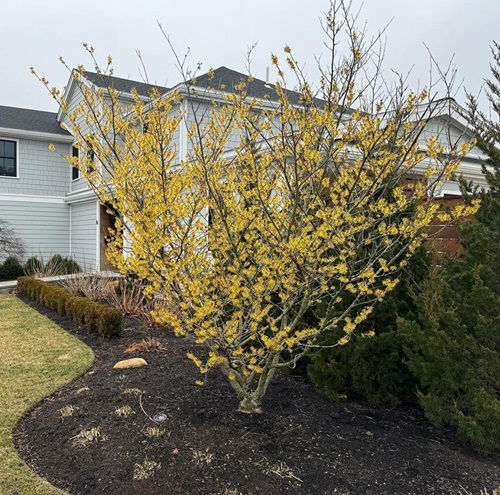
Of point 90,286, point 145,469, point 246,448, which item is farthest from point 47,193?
point 246,448

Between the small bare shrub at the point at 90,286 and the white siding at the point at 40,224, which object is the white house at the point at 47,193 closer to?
the white siding at the point at 40,224

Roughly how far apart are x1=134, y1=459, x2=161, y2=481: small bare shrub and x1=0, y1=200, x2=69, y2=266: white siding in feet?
45.8

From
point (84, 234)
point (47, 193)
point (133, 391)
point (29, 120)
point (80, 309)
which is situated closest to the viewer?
point (133, 391)

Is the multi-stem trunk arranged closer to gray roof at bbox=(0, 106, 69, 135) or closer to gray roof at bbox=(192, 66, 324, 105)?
gray roof at bbox=(192, 66, 324, 105)

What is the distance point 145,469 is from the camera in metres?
2.89

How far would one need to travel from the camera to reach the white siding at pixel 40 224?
15.3 metres

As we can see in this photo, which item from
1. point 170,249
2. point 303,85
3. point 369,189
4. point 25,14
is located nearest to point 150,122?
point 170,249

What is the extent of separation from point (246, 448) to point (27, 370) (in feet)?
10.8

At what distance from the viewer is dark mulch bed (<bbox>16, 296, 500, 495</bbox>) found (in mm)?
2754

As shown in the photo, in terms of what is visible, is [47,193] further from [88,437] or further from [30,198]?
[88,437]

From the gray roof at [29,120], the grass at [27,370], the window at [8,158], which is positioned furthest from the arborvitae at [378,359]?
the window at [8,158]

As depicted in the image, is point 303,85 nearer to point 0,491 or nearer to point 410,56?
point 410,56

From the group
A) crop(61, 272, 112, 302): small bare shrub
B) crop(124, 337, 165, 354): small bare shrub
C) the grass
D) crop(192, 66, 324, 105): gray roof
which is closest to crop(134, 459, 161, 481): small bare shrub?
the grass

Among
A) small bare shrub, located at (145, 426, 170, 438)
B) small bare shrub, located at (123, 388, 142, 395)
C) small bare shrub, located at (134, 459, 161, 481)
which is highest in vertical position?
small bare shrub, located at (123, 388, 142, 395)
